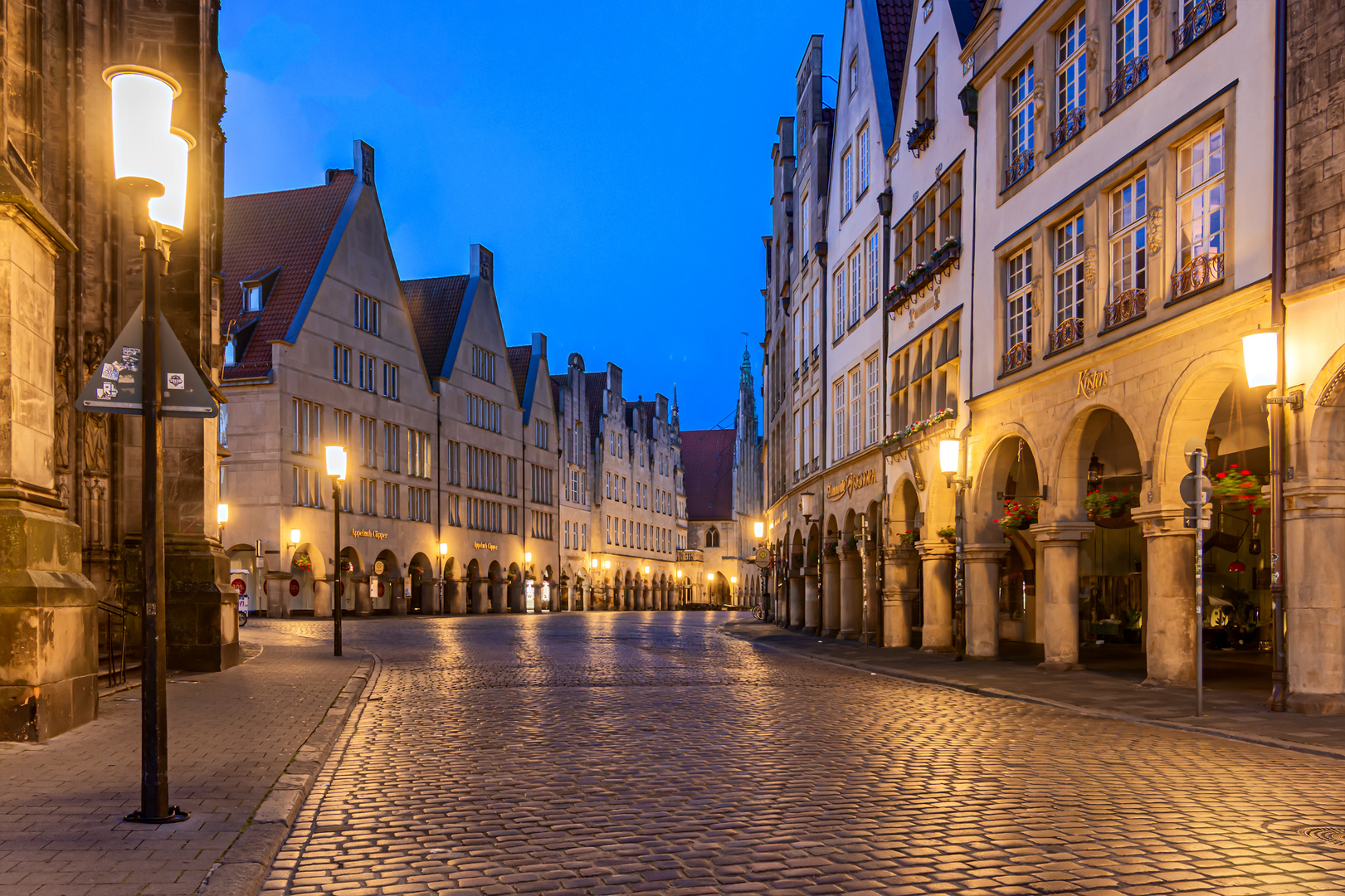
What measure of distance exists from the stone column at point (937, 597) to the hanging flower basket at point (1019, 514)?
442 centimetres

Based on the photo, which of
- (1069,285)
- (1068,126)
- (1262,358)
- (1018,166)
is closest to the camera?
(1262,358)

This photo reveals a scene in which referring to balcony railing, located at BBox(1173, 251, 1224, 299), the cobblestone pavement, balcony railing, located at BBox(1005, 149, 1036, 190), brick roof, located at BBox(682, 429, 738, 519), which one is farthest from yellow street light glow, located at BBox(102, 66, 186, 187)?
brick roof, located at BBox(682, 429, 738, 519)

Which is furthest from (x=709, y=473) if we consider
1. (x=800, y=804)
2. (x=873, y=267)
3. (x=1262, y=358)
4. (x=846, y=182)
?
(x=800, y=804)

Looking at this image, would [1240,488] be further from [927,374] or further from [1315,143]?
[927,374]

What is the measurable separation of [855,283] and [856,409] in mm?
3652

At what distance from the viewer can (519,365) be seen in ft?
278

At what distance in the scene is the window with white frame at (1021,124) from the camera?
2158cm

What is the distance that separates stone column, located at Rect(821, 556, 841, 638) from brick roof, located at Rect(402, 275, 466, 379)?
3802cm

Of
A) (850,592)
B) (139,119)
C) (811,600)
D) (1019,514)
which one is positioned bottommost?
(811,600)

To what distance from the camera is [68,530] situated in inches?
440

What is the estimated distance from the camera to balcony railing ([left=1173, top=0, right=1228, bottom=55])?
15.4 meters

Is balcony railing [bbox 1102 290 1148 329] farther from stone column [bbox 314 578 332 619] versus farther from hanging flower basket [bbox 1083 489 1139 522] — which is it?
stone column [bbox 314 578 332 619]

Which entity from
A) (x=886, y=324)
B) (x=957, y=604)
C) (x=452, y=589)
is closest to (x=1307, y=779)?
(x=957, y=604)

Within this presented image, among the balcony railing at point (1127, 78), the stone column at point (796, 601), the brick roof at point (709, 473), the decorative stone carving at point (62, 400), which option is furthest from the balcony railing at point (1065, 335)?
the brick roof at point (709, 473)
